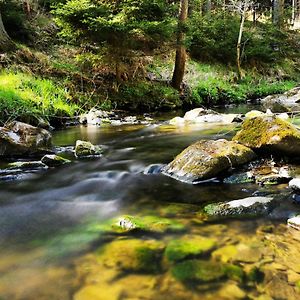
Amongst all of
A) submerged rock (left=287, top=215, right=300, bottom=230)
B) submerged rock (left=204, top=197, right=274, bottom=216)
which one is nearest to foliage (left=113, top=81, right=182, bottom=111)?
submerged rock (left=204, top=197, right=274, bottom=216)

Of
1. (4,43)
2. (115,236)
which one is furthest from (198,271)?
(4,43)

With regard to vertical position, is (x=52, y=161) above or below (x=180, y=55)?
below

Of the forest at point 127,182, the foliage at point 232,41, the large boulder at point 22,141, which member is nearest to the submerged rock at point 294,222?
the forest at point 127,182

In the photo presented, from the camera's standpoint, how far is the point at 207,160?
15.7 ft

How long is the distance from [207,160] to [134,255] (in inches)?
87.2

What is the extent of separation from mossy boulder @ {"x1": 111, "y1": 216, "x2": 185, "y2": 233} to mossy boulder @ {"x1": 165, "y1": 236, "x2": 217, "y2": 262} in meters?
0.23

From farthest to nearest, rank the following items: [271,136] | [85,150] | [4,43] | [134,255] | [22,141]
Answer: [4,43] < [85,150] < [22,141] < [271,136] < [134,255]

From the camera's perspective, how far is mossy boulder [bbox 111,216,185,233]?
332 cm

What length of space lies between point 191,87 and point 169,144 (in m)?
8.55

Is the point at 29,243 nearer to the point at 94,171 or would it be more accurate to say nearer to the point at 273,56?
the point at 94,171

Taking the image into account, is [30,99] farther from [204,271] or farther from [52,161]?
[204,271]

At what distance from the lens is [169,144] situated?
723 centimetres

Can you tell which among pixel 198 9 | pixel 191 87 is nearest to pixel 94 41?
pixel 191 87

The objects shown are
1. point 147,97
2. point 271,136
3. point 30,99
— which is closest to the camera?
point 271,136
